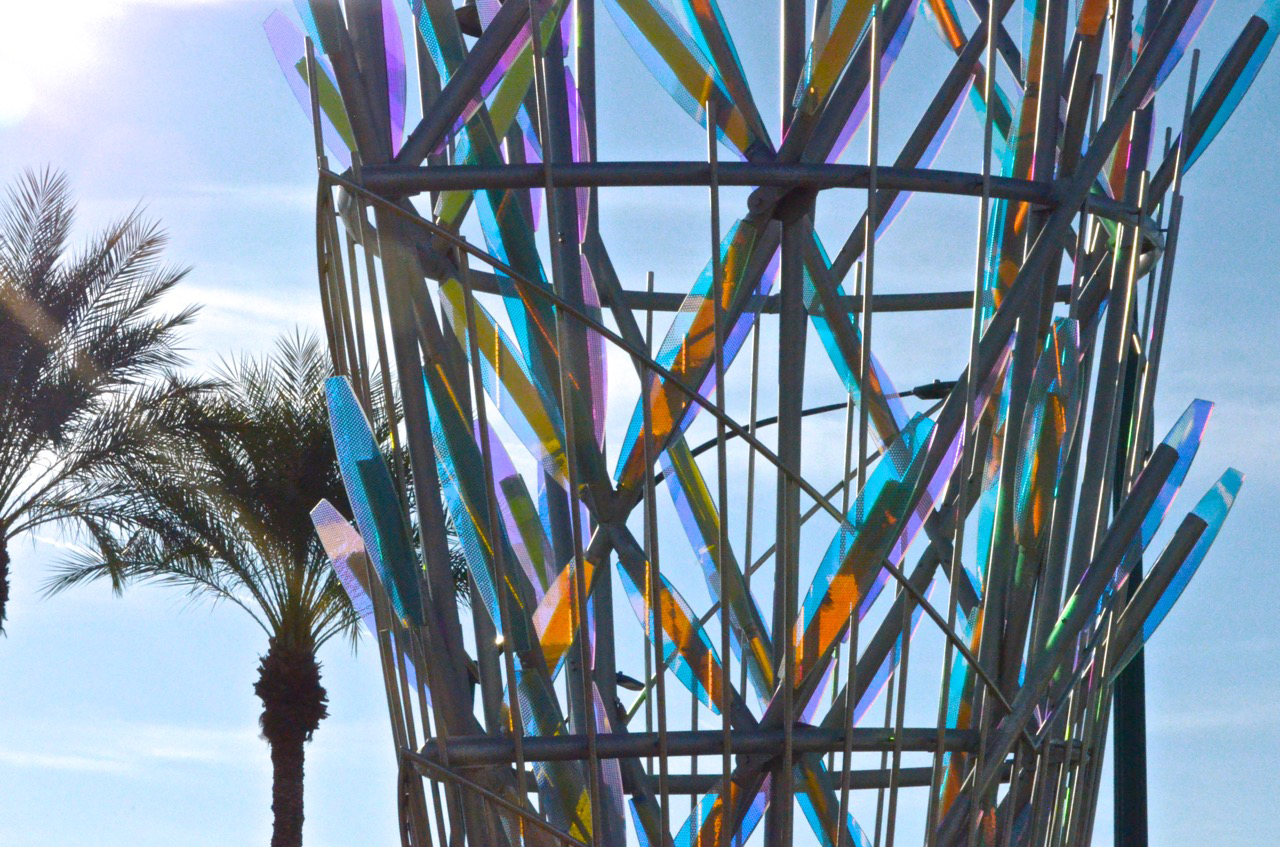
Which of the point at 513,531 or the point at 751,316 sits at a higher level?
the point at 751,316

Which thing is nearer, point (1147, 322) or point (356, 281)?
point (356, 281)

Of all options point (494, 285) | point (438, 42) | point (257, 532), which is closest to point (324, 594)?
point (257, 532)

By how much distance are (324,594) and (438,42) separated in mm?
9974

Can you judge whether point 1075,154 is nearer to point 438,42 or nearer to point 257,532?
point 438,42

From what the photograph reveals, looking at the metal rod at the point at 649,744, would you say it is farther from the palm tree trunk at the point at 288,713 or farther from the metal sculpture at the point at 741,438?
the palm tree trunk at the point at 288,713

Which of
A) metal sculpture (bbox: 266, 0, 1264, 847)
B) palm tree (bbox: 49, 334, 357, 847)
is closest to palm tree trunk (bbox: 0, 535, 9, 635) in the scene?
palm tree (bbox: 49, 334, 357, 847)

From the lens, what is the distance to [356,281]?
3.39 m

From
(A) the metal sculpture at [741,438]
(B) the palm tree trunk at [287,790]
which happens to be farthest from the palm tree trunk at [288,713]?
(A) the metal sculpture at [741,438]

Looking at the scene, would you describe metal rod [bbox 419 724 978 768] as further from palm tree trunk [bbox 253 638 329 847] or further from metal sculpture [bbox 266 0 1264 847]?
palm tree trunk [bbox 253 638 329 847]

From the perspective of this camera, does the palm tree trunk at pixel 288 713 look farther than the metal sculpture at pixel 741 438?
Yes

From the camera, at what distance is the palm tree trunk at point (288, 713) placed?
13148mm

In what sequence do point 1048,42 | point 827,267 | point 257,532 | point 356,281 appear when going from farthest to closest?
point 257,532 → point 827,267 → point 1048,42 → point 356,281

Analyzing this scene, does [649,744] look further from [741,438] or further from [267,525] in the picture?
[267,525]

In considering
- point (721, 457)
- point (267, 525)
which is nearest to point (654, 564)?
point (721, 457)
